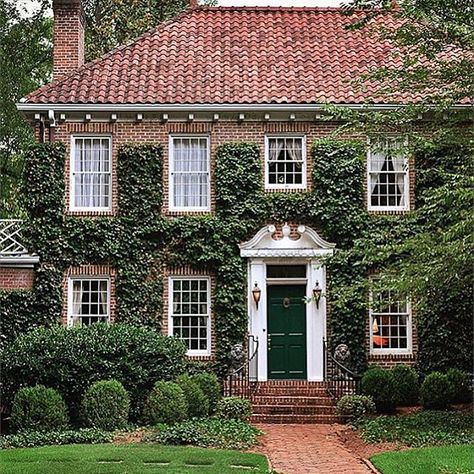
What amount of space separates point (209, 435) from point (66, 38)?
11.9 metres

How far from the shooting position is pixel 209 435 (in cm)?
1747

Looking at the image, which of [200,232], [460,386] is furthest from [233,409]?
[460,386]

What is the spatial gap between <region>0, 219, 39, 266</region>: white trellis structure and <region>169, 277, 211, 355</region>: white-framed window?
3.35m

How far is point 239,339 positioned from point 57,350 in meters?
5.12

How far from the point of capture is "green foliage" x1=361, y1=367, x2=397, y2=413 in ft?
70.3

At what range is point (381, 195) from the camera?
23578 mm

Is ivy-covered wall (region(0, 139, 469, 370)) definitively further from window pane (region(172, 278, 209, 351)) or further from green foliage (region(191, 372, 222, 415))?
green foliage (region(191, 372, 222, 415))

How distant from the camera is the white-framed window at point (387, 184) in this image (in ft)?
77.2

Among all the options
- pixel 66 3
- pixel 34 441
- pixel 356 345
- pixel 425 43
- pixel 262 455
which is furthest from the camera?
pixel 66 3

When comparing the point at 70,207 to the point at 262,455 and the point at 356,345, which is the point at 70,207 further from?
the point at 262,455

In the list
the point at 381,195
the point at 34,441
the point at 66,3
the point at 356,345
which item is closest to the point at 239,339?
the point at 356,345

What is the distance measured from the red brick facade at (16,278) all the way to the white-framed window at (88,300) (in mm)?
936

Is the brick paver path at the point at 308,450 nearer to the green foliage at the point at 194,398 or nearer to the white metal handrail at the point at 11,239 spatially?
the green foliage at the point at 194,398

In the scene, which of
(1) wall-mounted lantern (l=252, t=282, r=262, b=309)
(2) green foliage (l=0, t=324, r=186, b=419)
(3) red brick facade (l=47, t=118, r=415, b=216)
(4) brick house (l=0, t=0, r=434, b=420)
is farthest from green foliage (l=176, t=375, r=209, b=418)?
(3) red brick facade (l=47, t=118, r=415, b=216)
